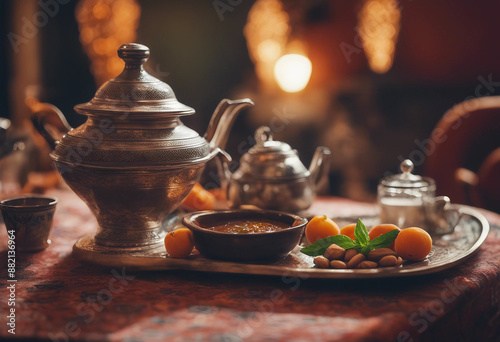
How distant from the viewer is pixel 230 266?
43.4 inches

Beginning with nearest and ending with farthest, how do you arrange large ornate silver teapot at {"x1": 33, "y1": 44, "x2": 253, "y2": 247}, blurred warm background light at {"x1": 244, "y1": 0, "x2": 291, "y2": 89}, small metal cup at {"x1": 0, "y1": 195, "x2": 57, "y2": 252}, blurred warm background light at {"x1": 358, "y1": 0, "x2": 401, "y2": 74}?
1. large ornate silver teapot at {"x1": 33, "y1": 44, "x2": 253, "y2": 247}
2. small metal cup at {"x1": 0, "y1": 195, "x2": 57, "y2": 252}
3. blurred warm background light at {"x1": 358, "y1": 0, "x2": 401, "y2": 74}
4. blurred warm background light at {"x1": 244, "y1": 0, "x2": 291, "y2": 89}

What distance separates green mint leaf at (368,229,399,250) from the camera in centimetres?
112

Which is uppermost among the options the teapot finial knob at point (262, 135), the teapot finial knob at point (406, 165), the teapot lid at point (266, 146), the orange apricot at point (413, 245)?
the teapot finial knob at point (262, 135)

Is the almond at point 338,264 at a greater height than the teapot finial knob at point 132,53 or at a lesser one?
lesser

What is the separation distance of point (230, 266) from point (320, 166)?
0.58 meters

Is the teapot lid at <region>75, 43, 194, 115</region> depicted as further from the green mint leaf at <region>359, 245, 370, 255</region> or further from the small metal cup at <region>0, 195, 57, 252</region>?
the green mint leaf at <region>359, 245, 370, 255</region>

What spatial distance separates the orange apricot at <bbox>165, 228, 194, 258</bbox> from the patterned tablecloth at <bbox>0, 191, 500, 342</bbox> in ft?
0.14

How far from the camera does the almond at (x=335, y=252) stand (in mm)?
1121

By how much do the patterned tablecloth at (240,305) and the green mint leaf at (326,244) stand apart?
0.07 metres

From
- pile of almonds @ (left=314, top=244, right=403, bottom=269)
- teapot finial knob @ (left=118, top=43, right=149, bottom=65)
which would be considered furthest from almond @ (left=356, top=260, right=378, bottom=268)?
teapot finial knob @ (left=118, top=43, right=149, bottom=65)

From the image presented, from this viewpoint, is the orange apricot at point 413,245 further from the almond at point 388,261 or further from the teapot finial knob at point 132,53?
the teapot finial knob at point 132,53

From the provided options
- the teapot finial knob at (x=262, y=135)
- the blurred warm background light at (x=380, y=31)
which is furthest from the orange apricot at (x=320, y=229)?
the blurred warm background light at (x=380, y=31)

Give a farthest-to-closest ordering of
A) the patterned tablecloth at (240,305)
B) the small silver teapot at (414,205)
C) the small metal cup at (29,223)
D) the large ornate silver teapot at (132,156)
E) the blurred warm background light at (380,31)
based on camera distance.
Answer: the blurred warm background light at (380,31) → the small silver teapot at (414,205) → the small metal cup at (29,223) → the large ornate silver teapot at (132,156) → the patterned tablecloth at (240,305)

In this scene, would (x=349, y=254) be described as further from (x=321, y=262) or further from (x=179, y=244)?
(x=179, y=244)
